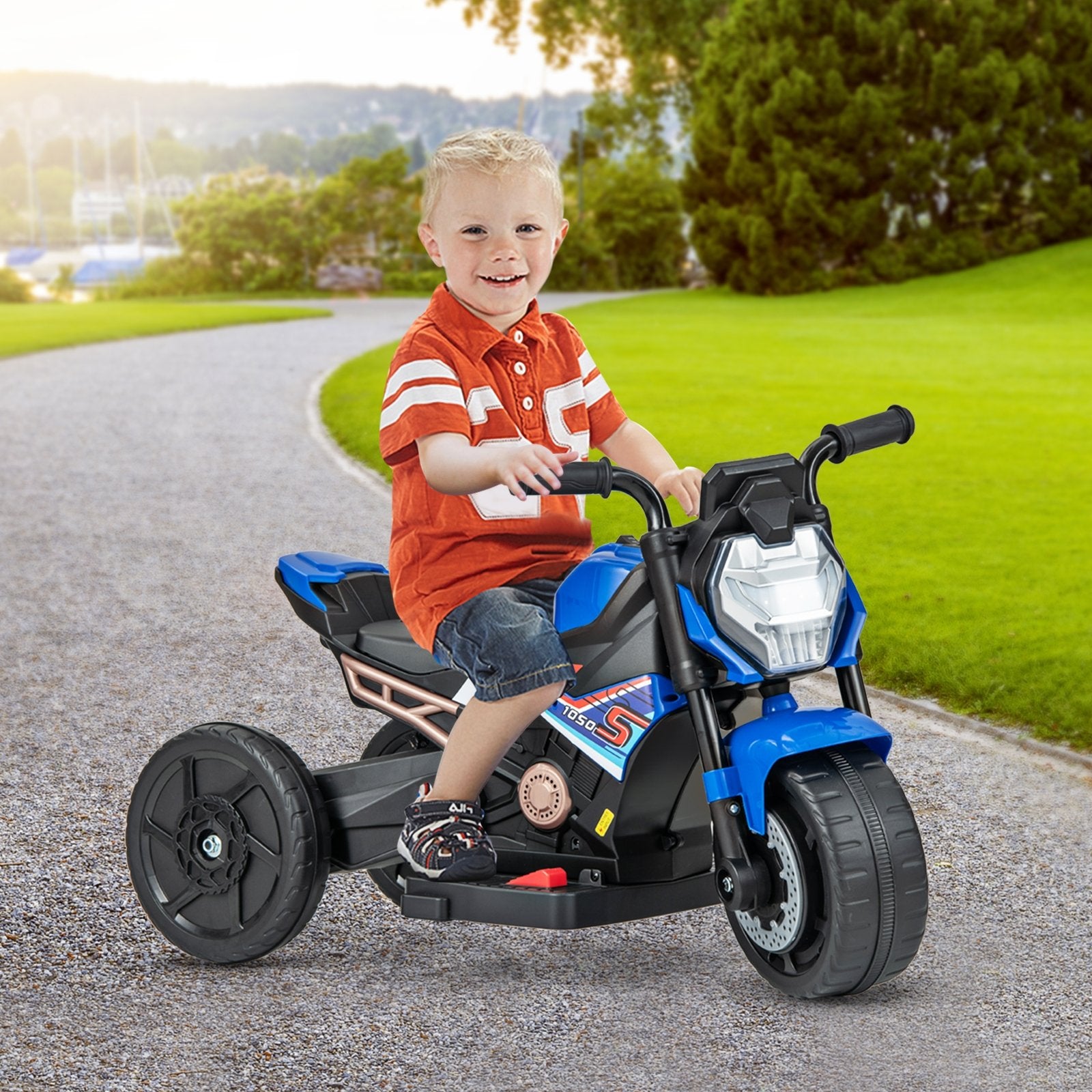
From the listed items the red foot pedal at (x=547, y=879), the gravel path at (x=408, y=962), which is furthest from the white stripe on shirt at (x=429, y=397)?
the gravel path at (x=408, y=962)

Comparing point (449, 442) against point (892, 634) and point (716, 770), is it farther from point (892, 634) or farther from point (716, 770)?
point (892, 634)

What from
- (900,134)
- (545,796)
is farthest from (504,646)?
(900,134)

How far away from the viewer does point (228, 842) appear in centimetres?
362

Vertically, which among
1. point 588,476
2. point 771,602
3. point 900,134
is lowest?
point 771,602

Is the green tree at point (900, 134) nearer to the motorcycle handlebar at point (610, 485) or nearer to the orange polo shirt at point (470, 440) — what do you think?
the orange polo shirt at point (470, 440)

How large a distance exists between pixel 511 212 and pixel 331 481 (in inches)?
335

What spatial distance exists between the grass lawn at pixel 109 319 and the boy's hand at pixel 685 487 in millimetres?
21929

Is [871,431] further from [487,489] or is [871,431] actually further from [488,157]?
[488,157]

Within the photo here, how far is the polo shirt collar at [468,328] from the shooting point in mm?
3396

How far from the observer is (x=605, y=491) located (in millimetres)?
2891

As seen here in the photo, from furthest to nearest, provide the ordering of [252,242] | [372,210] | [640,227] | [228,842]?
[640,227]
[372,210]
[252,242]
[228,842]

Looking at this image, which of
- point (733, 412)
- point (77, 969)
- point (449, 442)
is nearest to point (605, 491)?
point (449, 442)

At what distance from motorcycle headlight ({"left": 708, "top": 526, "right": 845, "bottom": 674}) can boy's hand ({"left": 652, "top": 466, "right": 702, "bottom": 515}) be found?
12.0 inches

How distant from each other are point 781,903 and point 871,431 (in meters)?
1.01
